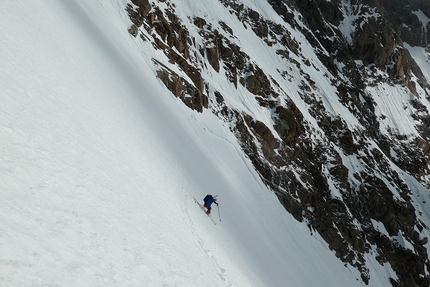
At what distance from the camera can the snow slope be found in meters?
5.40

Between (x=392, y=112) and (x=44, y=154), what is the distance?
253ft

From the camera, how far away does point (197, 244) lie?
35.5 feet

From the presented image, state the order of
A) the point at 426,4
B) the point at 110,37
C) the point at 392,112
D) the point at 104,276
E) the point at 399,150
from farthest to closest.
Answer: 1. the point at 426,4
2. the point at 392,112
3. the point at 399,150
4. the point at 110,37
5. the point at 104,276

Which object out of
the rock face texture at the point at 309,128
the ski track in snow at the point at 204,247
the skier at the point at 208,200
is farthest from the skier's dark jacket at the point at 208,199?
the rock face texture at the point at 309,128

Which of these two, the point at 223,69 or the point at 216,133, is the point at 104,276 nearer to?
the point at 216,133

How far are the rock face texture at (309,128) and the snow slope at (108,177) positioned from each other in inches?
174

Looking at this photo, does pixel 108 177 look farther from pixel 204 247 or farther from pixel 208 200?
pixel 208 200

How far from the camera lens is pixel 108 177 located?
8.98 metres

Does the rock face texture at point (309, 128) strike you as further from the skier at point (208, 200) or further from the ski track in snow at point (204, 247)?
the ski track in snow at point (204, 247)

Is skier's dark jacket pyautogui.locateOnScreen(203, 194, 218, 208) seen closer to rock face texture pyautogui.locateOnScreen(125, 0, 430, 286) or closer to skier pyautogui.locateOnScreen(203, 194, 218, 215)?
skier pyautogui.locateOnScreen(203, 194, 218, 215)

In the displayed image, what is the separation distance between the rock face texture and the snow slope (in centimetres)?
442

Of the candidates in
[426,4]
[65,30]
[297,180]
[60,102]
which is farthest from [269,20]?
[426,4]

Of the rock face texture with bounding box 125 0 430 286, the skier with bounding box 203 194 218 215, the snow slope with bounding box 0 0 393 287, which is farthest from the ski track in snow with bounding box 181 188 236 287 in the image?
the rock face texture with bounding box 125 0 430 286

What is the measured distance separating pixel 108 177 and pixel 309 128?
34754mm
